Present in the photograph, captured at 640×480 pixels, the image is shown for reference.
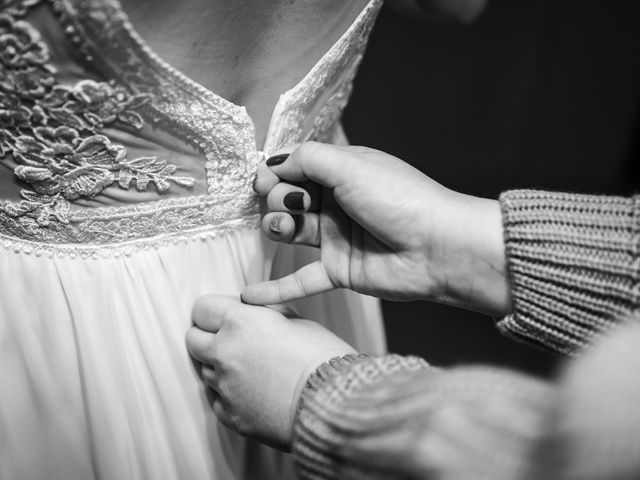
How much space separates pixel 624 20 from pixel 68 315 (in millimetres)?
2278

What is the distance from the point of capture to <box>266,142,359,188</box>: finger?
59 centimetres

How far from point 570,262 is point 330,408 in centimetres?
25

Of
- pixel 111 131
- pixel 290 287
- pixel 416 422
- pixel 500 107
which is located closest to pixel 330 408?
pixel 416 422

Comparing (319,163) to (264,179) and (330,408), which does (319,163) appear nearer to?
(264,179)

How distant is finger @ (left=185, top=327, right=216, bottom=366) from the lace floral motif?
16 centimetres

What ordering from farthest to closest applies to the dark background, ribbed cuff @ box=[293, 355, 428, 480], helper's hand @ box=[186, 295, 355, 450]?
the dark background < helper's hand @ box=[186, 295, 355, 450] < ribbed cuff @ box=[293, 355, 428, 480]

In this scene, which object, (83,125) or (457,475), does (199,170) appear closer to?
(83,125)

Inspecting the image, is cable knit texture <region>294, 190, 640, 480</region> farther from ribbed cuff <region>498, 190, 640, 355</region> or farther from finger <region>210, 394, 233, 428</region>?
finger <region>210, 394, 233, 428</region>

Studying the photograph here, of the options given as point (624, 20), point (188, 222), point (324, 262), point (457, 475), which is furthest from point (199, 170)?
point (624, 20)

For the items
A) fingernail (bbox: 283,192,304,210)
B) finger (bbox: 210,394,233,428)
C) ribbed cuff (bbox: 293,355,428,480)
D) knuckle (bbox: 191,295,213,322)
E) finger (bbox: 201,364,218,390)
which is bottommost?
finger (bbox: 210,394,233,428)

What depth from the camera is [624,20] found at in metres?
2.18

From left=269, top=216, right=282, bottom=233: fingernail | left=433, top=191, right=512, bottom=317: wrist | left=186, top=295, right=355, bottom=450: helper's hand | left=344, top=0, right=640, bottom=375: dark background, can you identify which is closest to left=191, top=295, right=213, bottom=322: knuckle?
left=186, top=295, right=355, bottom=450: helper's hand

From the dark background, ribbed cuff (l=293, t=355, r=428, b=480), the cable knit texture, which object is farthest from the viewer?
the dark background

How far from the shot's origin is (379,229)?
612 mm
